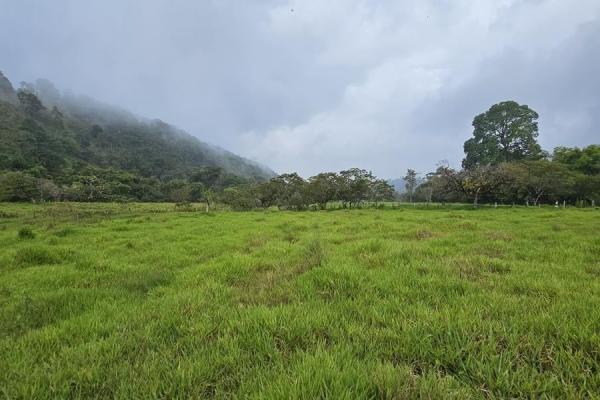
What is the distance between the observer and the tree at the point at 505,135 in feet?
238

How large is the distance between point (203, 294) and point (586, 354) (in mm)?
4853

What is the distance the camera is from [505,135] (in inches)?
2977

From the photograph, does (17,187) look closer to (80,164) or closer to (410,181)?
(80,164)

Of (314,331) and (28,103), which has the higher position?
(28,103)

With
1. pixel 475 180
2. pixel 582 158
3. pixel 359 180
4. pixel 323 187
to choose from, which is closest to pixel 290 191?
pixel 323 187

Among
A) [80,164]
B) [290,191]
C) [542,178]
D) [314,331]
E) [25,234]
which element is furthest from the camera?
[80,164]

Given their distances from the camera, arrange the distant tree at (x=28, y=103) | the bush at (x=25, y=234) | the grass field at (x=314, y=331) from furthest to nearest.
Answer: the distant tree at (x=28, y=103) < the bush at (x=25, y=234) < the grass field at (x=314, y=331)

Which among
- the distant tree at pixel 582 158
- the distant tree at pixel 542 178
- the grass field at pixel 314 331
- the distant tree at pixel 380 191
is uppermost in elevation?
the distant tree at pixel 582 158

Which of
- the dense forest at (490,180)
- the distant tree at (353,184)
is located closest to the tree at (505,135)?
the dense forest at (490,180)

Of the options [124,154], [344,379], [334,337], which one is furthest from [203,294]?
[124,154]

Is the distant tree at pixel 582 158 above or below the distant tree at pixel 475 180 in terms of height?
above

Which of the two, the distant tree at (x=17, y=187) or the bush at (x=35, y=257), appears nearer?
the bush at (x=35, y=257)

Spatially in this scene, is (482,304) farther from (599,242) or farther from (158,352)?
(599,242)

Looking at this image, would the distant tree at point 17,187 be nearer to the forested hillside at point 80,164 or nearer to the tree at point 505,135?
the forested hillside at point 80,164
